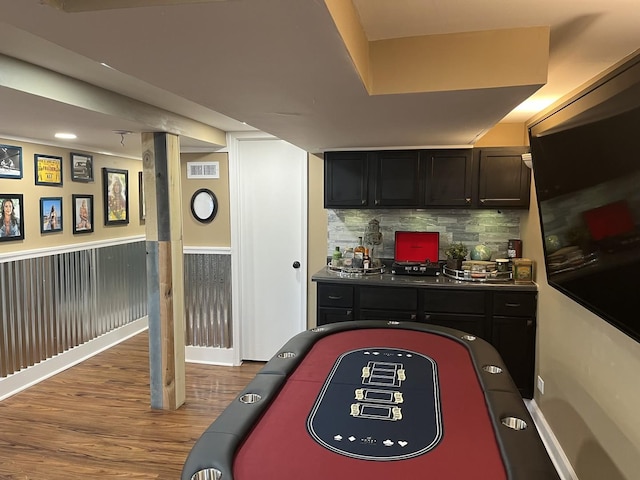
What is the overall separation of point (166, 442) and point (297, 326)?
5.88 feet

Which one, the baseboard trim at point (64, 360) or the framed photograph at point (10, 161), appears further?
the baseboard trim at point (64, 360)

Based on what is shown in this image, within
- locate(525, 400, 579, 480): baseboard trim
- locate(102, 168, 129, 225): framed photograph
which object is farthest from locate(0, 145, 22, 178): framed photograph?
locate(525, 400, 579, 480): baseboard trim

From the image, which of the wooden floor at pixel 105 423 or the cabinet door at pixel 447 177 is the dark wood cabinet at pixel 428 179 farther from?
the wooden floor at pixel 105 423

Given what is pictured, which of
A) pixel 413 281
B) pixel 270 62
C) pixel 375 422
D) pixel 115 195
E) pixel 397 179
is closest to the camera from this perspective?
pixel 270 62

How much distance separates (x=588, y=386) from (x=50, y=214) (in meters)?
4.75

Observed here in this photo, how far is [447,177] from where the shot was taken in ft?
13.0

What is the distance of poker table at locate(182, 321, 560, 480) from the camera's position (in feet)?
4.58

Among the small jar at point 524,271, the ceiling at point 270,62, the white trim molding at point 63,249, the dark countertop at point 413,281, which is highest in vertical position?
the ceiling at point 270,62

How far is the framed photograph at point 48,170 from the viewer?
14.0 feet

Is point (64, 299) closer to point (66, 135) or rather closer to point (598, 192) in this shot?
point (66, 135)

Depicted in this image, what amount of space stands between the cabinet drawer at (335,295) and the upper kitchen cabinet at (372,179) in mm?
779

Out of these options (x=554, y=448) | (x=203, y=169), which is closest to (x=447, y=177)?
(x=554, y=448)

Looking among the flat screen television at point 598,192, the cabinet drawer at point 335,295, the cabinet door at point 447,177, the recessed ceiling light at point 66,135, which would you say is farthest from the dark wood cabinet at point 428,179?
the recessed ceiling light at point 66,135

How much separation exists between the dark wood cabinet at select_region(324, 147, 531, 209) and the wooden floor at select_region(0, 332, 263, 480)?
7.05 ft
